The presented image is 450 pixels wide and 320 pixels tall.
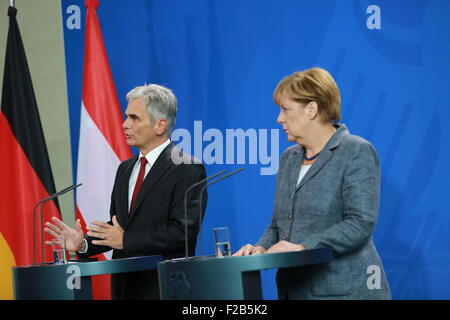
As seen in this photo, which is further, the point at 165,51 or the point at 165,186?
the point at 165,51

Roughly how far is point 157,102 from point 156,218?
2.07 feet

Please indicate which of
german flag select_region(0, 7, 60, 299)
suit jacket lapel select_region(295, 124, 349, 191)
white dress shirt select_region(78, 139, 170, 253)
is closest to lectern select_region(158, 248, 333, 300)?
suit jacket lapel select_region(295, 124, 349, 191)

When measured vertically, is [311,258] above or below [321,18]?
below

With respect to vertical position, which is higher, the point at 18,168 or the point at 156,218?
the point at 18,168

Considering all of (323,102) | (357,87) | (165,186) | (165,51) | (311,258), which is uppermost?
(165,51)

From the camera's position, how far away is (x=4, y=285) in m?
4.12

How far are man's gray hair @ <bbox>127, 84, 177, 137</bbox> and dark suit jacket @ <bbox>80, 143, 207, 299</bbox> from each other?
0.16 metres

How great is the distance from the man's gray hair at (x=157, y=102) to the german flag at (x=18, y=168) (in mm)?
1162

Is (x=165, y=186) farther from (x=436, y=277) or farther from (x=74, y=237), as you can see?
(x=436, y=277)

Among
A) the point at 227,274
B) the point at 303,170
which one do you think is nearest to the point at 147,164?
the point at 303,170

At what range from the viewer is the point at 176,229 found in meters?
3.04

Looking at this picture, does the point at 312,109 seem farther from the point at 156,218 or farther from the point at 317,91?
the point at 156,218
